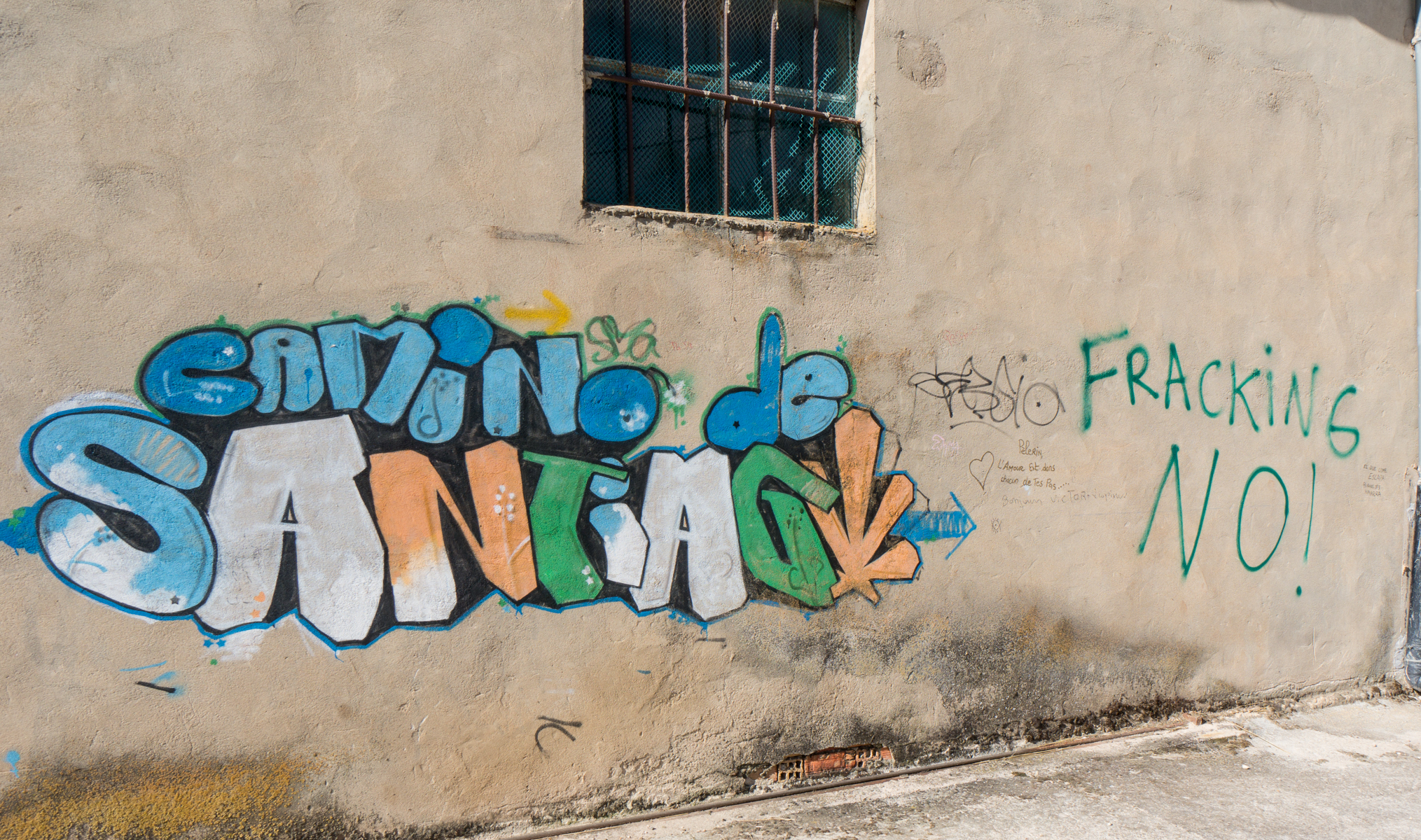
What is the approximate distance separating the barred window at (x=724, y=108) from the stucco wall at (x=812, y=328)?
224mm

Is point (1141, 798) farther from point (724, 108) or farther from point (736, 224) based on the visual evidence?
point (724, 108)

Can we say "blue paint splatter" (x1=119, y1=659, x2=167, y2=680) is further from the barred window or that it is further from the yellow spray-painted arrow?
the barred window

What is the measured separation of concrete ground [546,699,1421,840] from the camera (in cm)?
324

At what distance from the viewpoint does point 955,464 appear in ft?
12.5

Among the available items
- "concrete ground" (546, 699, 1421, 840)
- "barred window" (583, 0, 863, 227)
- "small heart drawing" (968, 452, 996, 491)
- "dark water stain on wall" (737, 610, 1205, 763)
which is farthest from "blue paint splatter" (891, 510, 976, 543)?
"barred window" (583, 0, 863, 227)

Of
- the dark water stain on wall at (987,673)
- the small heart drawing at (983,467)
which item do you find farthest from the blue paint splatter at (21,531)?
the small heart drawing at (983,467)

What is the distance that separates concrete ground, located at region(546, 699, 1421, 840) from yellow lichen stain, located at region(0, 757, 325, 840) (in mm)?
1110

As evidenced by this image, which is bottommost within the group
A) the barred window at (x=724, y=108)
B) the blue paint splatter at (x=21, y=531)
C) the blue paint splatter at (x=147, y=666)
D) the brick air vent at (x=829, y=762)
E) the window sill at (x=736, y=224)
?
the brick air vent at (x=829, y=762)

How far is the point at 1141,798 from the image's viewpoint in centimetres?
353

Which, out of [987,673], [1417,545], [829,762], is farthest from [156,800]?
[1417,545]

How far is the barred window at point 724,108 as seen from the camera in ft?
11.4

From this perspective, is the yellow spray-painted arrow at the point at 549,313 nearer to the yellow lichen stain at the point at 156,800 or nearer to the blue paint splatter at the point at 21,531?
the blue paint splatter at the point at 21,531

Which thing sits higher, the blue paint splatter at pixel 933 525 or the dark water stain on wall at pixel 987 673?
the blue paint splatter at pixel 933 525

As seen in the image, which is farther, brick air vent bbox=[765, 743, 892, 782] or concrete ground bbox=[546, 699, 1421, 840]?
brick air vent bbox=[765, 743, 892, 782]
